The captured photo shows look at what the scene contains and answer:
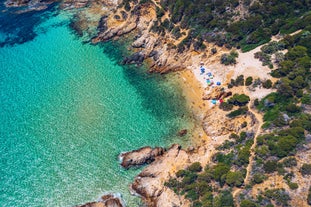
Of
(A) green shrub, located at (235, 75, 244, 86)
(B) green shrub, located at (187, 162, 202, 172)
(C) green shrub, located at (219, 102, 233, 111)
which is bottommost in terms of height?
(B) green shrub, located at (187, 162, 202, 172)

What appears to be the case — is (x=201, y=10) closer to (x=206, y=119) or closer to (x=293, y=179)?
(x=206, y=119)

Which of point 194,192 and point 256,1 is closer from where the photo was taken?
point 194,192

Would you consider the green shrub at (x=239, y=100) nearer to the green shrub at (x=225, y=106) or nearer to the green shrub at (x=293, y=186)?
the green shrub at (x=225, y=106)

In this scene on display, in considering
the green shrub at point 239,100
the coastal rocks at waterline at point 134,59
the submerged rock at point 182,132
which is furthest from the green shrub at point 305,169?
the coastal rocks at waterline at point 134,59

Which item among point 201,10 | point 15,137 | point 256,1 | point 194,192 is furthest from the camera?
point 201,10

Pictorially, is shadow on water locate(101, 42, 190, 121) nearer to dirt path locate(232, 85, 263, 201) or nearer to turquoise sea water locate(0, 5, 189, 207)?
turquoise sea water locate(0, 5, 189, 207)

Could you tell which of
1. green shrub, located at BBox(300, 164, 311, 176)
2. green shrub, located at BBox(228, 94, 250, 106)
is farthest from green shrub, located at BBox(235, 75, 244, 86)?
green shrub, located at BBox(300, 164, 311, 176)

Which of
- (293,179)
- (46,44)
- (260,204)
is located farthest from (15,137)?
(293,179)
